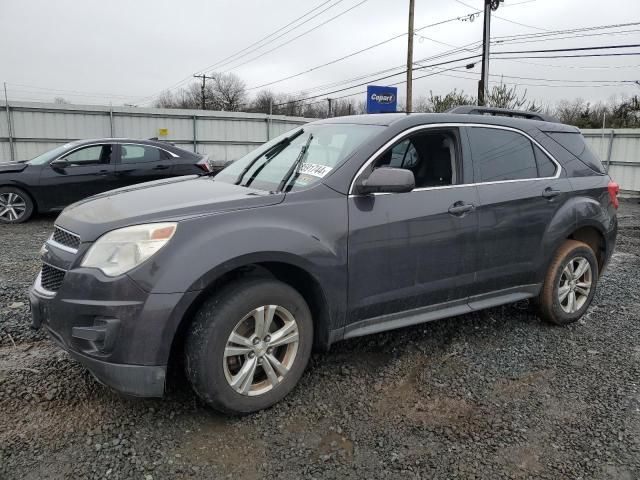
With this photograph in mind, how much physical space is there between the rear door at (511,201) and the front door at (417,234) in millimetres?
142

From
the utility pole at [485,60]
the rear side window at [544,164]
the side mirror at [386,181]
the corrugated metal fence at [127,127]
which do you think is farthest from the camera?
the utility pole at [485,60]

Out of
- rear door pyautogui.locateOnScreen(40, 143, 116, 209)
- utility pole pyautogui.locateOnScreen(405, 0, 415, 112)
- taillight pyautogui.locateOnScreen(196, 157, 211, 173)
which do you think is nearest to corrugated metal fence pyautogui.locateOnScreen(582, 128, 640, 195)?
utility pole pyautogui.locateOnScreen(405, 0, 415, 112)

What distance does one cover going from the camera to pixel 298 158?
11.5ft

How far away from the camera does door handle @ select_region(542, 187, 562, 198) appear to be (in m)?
3.99

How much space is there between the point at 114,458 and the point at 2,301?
9.08 feet

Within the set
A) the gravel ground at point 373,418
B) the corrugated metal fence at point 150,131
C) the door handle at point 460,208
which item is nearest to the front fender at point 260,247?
the gravel ground at point 373,418

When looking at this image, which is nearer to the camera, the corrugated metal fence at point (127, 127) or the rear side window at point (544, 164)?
the rear side window at point (544, 164)

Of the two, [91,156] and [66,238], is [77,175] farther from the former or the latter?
[66,238]

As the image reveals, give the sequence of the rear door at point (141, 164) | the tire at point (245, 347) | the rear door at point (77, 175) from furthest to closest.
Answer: the rear door at point (141, 164) < the rear door at point (77, 175) < the tire at point (245, 347)

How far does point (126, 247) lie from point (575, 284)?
3674 mm

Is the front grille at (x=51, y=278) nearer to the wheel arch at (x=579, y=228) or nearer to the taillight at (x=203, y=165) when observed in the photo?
the wheel arch at (x=579, y=228)

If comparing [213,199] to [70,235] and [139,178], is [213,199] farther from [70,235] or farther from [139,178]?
[139,178]

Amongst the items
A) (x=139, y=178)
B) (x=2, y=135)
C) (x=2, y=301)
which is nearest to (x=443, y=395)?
(x=2, y=301)

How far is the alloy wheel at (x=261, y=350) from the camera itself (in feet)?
8.91
